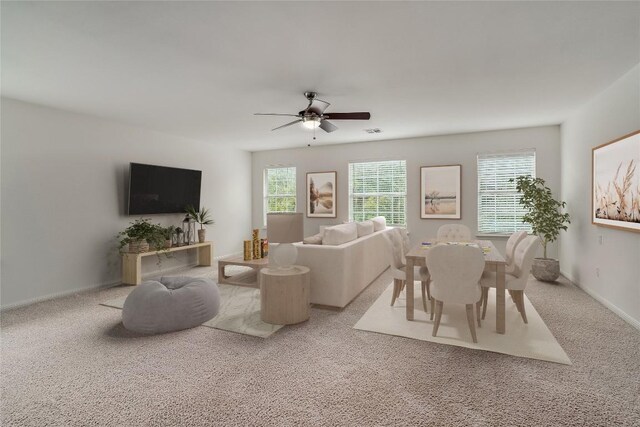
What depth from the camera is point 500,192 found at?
→ 19.8ft

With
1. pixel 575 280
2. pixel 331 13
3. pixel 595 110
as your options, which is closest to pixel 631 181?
pixel 595 110

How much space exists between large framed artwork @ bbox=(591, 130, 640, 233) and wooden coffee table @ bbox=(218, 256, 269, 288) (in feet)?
13.5

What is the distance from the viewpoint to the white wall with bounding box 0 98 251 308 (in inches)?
157

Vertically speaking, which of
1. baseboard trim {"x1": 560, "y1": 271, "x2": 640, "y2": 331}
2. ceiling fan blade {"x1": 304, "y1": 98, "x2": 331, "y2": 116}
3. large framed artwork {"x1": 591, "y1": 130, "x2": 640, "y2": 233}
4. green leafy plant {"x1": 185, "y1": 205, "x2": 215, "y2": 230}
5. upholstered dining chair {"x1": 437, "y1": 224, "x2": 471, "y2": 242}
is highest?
ceiling fan blade {"x1": 304, "y1": 98, "x2": 331, "y2": 116}

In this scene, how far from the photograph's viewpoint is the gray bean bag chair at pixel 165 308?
3.12 metres

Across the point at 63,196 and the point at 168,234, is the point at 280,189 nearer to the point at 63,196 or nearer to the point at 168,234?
the point at 168,234

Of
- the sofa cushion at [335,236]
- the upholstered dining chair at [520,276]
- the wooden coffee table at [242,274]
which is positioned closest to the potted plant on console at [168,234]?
the wooden coffee table at [242,274]

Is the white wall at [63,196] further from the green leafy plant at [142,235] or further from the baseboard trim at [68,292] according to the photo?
the green leafy plant at [142,235]

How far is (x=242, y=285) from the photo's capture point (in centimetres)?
491

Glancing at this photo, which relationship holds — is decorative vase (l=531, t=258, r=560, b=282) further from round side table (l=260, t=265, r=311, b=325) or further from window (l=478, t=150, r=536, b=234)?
round side table (l=260, t=265, r=311, b=325)

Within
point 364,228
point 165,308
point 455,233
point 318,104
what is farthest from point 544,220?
point 165,308

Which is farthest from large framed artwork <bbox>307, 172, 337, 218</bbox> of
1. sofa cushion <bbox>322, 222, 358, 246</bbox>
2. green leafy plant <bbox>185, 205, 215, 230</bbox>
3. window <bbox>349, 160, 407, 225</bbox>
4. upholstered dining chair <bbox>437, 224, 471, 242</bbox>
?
sofa cushion <bbox>322, 222, 358, 246</bbox>

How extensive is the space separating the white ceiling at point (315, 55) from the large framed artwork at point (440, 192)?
171 cm

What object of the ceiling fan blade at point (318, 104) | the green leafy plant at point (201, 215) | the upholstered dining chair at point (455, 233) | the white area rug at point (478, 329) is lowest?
the white area rug at point (478, 329)
